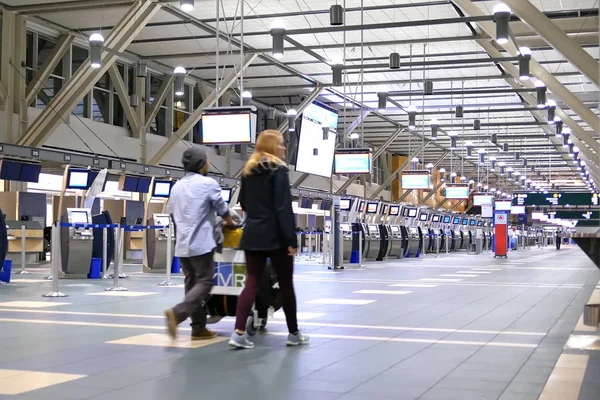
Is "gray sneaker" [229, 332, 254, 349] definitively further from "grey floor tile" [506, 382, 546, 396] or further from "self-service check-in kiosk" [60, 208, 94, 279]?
"self-service check-in kiosk" [60, 208, 94, 279]

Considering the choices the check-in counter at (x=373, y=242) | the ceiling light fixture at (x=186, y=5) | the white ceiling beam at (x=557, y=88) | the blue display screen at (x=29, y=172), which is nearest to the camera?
the ceiling light fixture at (x=186, y=5)

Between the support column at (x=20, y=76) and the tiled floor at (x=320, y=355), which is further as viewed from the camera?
the support column at (x=20, y=76)

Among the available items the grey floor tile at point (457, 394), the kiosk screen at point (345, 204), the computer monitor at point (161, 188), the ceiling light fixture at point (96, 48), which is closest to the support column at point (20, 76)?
the computer monitor at point (161, 188)

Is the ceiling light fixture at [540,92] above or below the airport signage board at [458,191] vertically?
above

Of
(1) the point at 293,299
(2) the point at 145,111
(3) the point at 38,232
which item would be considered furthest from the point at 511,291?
(2) the point at 145,111

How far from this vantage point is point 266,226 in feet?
19.2

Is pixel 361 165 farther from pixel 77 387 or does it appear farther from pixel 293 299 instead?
pixel 77 387

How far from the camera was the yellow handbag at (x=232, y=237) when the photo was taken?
691 centimetres

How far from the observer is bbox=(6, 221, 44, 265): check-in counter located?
20922 millimetres

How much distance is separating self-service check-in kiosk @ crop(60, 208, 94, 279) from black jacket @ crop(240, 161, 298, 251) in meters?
10.3

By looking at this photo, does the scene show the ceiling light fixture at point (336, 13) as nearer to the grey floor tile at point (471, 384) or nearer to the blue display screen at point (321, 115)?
the blue display screen at point (321, 115)

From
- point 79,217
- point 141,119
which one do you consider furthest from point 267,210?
point 141,119

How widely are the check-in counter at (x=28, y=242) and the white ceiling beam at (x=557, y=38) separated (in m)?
13.0

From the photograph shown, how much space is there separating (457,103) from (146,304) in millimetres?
28772
